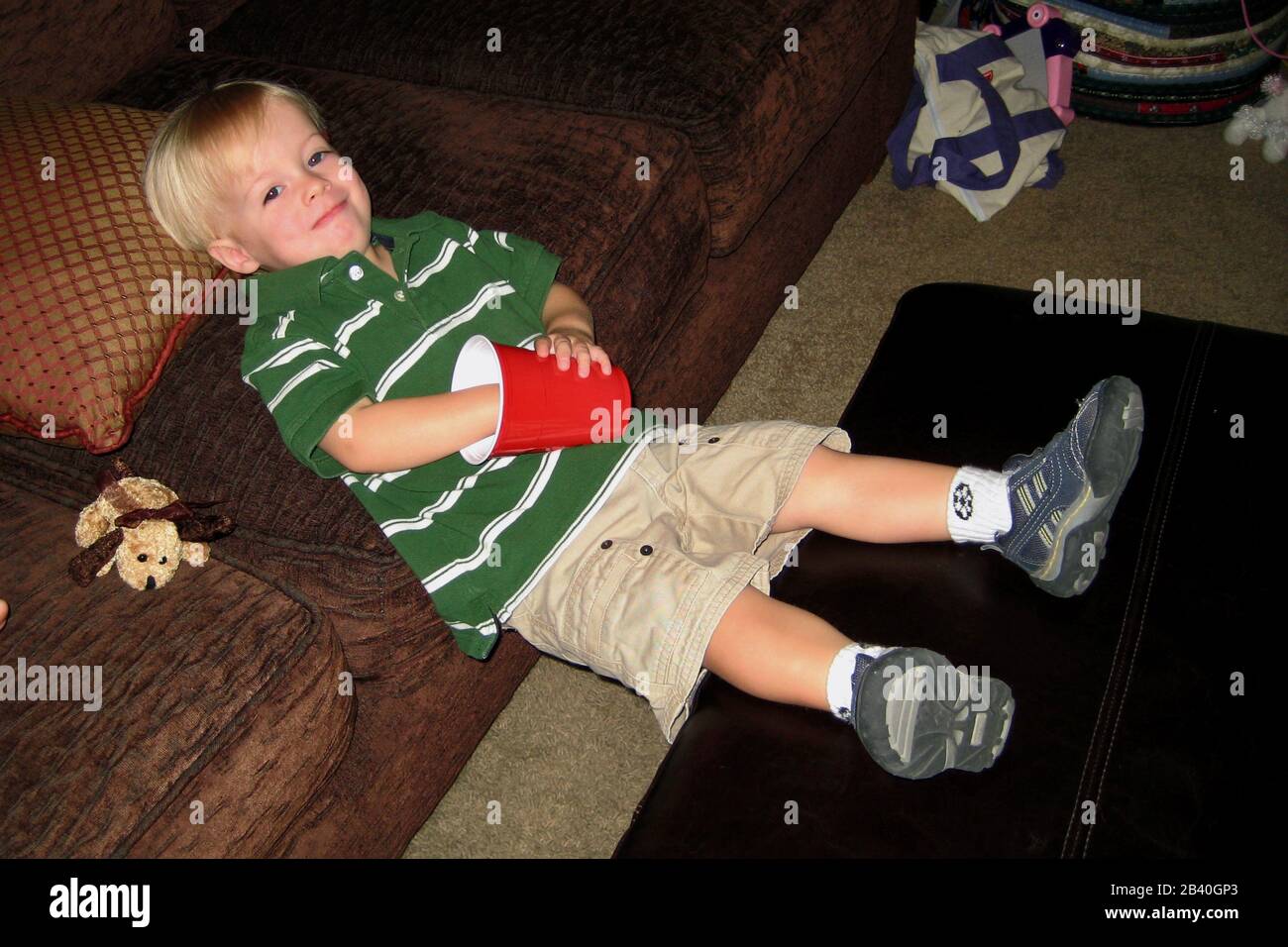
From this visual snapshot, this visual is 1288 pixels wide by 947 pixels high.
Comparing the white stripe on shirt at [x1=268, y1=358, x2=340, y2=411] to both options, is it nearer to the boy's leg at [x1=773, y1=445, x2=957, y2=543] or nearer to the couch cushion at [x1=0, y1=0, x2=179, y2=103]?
the boy's leg at [x1=773, y1=445, x2=957, y2=543]

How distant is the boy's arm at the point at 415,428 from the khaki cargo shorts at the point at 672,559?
0.65 feet

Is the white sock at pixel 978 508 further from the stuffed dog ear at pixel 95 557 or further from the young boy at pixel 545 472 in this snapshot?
the stuffed dog ear at pixel 95 557

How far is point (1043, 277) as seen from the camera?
203cm

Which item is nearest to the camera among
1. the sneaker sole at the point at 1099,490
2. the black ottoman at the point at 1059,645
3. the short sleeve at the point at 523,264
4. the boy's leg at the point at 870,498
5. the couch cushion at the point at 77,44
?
the black ottoman at the point at 1059,645

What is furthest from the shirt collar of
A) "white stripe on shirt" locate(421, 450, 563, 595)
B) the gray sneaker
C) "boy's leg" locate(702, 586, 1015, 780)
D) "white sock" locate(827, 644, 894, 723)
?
the gray sneaker

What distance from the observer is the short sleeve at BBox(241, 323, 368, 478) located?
3.55 feet

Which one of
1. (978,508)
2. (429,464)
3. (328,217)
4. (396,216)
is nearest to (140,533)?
(429,464)

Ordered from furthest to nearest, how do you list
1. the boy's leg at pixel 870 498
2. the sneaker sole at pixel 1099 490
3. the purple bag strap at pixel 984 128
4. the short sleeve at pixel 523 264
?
the purple bag strap at pixel 984 128
the short sleeve at pixel 523 264
the boy's leg at pixel 870 498
the sneaker sole at pixel 1099 490

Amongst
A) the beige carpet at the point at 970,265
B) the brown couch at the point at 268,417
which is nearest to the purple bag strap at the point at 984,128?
the beige carpet at the point at 970,265

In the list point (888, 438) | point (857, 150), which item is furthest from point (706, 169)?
point (857, 150)

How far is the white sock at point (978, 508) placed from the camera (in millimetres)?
1146

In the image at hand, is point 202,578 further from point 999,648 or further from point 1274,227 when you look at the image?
point 1274,227

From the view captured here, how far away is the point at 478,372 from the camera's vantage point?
1.11 metres

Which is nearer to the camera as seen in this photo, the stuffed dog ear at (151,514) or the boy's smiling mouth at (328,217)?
the stuffed dog ear at (151,514)
